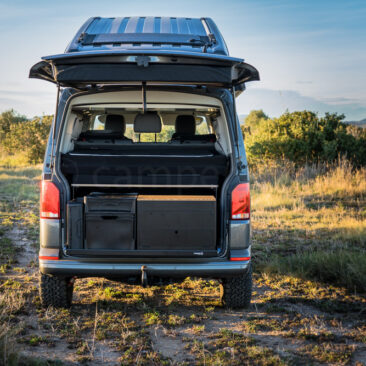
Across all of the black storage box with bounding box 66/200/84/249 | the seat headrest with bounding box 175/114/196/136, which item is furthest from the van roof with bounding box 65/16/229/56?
the black storage box with bounding box 66/200/84/249

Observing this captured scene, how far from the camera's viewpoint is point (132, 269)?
3.75 metres

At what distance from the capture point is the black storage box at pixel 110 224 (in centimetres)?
379

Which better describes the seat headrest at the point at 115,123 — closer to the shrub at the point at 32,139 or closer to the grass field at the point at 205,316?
the grass field at the point at 205,316

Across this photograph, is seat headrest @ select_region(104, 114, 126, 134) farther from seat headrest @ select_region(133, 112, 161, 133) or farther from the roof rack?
the roof rack

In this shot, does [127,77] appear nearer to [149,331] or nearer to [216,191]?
[216,191]

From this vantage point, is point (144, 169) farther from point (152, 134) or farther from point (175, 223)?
point (152, 134)

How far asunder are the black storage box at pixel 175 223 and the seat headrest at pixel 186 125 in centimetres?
168

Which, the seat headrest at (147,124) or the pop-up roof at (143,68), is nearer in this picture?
the pop-up roof at (143,68)

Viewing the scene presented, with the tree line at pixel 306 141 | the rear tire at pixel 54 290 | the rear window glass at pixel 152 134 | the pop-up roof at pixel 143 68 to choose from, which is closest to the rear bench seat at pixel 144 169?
the pop-up roof at pixel 143 68

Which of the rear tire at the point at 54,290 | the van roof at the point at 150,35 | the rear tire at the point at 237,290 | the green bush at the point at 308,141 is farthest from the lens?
the green bush at the point at 308,141

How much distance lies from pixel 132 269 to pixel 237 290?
1022 millimetres

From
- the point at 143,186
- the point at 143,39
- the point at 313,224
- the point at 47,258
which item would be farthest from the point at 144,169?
the point at 313,224

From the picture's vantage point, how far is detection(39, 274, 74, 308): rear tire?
4.06 metres

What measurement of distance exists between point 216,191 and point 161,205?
0.54 m
